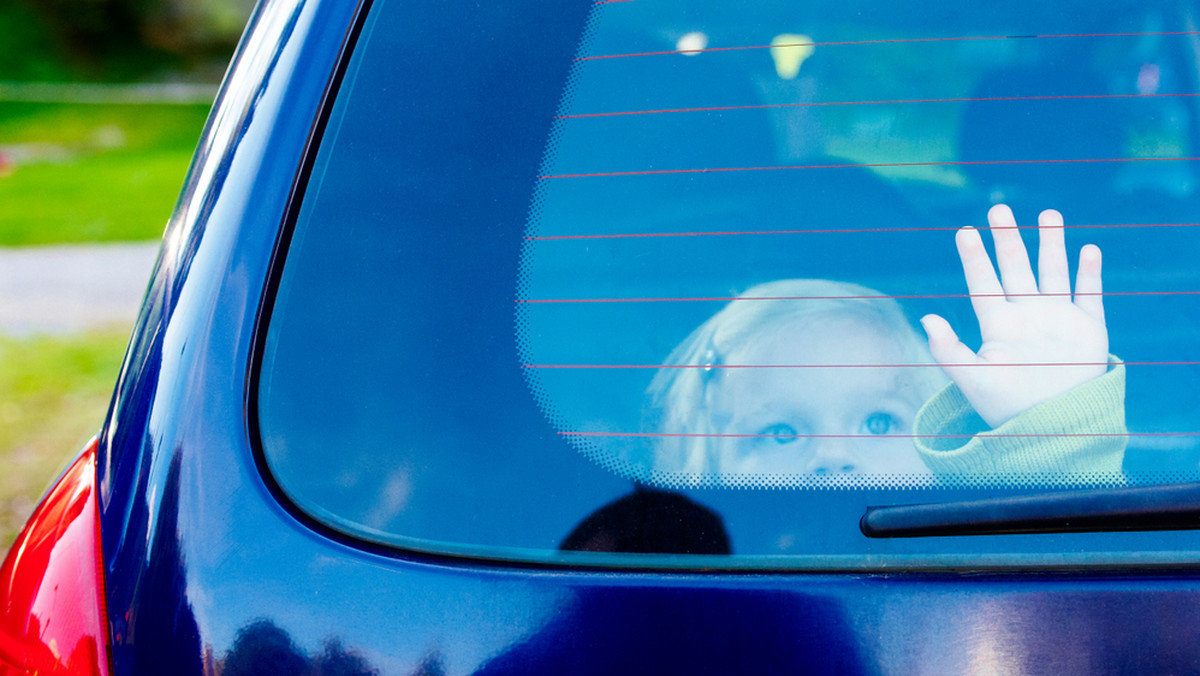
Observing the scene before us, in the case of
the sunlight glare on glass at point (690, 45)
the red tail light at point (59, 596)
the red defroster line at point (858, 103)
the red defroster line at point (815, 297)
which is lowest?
the red tail light at point (59, 596)

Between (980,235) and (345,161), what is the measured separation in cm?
69

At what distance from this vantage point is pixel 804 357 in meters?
0.99

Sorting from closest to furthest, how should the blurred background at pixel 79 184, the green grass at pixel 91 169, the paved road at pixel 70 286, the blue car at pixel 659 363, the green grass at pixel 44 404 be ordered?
1. the blue car at pixel 659 363
2. the green grass at pixel 44 404
3. the blurred background at pixel 79 184
4. the paved road at pixel 70 286
5. the green grass at pixel 91 169

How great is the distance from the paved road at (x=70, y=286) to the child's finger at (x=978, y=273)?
5.09 metres

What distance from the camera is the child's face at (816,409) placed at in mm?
957

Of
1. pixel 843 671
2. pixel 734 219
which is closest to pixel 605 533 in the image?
pixel 843 671

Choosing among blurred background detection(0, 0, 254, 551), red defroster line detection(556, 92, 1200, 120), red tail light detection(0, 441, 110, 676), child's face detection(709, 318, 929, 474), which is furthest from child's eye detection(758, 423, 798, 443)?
blurred background detection(0, 0, 254, 551)

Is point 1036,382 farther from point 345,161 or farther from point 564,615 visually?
point 345,161

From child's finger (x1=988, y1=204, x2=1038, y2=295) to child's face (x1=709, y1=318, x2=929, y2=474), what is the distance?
15cm

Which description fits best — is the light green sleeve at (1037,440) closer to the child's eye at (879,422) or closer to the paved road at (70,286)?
the child's eye at (879,422)

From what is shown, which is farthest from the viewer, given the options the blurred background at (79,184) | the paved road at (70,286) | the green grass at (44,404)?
the paved road at (70,286)

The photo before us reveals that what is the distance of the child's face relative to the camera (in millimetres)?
957

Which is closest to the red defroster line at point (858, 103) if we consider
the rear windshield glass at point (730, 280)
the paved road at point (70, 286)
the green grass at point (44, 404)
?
the rear windshield glass at point (730, 280)

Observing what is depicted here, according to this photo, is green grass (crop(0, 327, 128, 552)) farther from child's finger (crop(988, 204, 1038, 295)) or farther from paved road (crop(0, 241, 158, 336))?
child's finger (crop(988, 204, 1038, 295))
